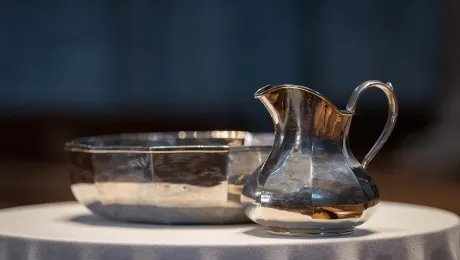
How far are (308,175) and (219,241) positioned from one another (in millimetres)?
88

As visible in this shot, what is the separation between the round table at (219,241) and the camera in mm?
596

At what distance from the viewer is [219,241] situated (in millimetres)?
626

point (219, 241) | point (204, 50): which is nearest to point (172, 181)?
point (219, 241)

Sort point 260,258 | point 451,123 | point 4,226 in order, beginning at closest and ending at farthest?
point 260,258 → point 4,226 → point 451,123

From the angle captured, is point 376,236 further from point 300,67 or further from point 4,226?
point 300,67

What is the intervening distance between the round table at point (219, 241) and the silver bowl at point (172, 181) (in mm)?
15

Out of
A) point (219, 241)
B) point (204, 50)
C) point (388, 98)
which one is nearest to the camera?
point (219, 241)

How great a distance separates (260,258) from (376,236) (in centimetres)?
9

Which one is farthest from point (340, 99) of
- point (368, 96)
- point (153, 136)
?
point (153, 136)

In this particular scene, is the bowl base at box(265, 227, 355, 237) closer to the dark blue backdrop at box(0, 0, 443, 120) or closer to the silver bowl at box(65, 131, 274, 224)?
the silver bowl at box(65, 131, 274, 224)

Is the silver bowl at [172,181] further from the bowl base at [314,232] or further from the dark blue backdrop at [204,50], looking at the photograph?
the dark blue backdrop at [204,50]

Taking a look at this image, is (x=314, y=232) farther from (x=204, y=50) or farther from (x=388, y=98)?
(x=204, y=50)

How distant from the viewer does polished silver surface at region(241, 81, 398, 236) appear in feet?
2.13

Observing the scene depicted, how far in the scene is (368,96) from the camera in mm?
3430
